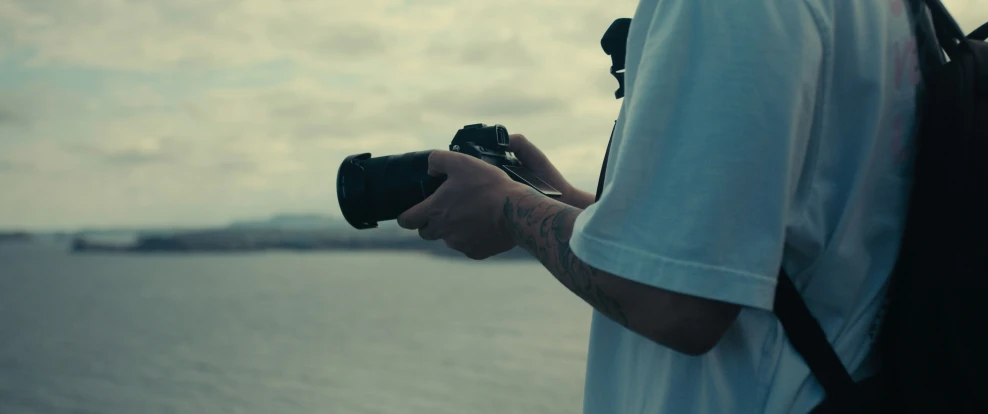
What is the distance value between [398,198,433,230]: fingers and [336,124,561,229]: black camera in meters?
0.05

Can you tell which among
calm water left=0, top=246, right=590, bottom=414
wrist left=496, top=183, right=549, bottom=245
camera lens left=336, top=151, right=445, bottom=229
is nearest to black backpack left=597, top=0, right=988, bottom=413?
wrist left=496, top=183, right=549, bottom=245

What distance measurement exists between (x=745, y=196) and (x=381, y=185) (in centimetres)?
75

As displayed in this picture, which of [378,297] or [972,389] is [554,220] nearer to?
[972,389]

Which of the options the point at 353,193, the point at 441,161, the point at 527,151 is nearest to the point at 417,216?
the point at 441,161

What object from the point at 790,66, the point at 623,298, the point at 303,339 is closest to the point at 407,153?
the point at 623,298

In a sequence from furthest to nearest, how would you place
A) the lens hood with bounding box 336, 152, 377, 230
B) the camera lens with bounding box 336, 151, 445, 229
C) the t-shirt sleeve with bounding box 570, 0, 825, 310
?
1. the lens hood with bounding box 336, 152, 377, 230
2. the camera lens with bounding box 336, 151, 445, 229
3. the t-shirt sleeve with bounding box 570, 0, 825, 310

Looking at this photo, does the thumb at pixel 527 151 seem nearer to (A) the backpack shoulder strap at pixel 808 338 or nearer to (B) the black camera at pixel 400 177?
(B) the black camera at pixel 400 177

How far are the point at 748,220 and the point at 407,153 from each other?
0.72 metres

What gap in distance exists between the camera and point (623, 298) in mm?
761

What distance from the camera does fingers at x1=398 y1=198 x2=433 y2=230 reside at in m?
1.15

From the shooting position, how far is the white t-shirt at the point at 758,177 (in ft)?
2.24

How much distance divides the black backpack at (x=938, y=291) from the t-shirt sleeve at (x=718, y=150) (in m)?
0.10

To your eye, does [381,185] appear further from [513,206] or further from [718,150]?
[718,150]

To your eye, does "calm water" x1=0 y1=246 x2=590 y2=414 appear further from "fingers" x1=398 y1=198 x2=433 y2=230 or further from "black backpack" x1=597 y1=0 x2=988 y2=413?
"black backpack" x1=597 y1=0 x2=988 y2=413
